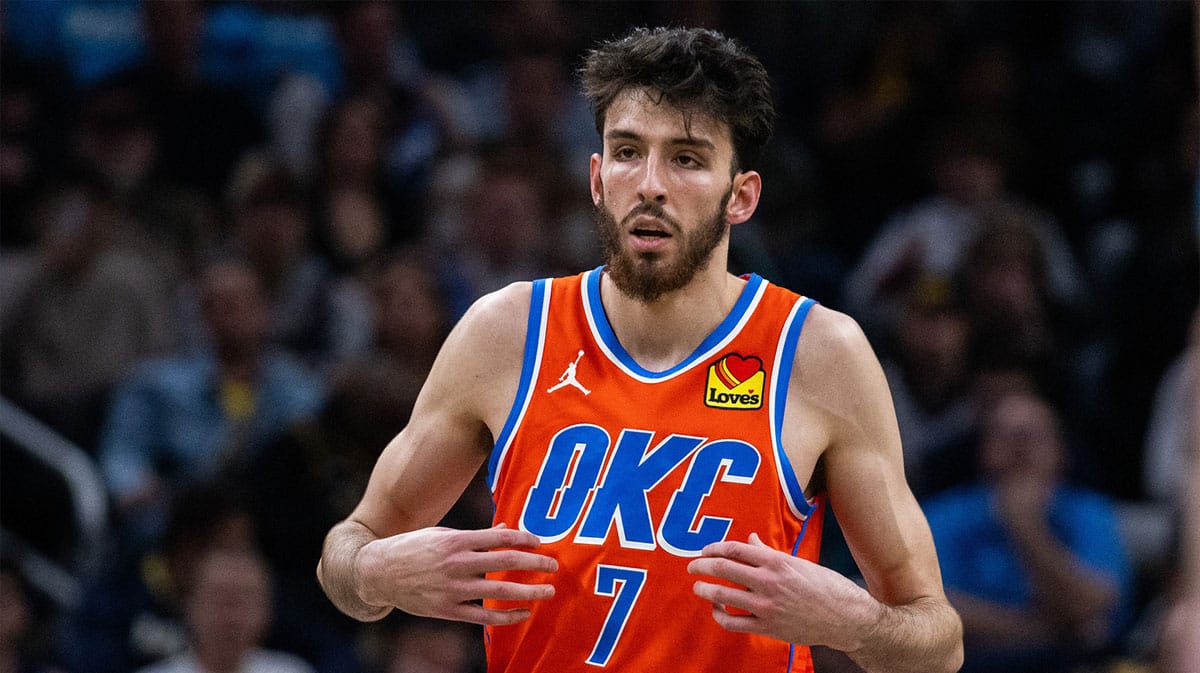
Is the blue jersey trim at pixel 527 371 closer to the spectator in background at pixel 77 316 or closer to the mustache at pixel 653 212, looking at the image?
the mustache at pixel 653 212

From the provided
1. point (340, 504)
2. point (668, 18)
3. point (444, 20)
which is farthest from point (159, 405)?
point (668, 18)

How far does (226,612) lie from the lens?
605 centimetres

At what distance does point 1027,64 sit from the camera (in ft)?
27.2

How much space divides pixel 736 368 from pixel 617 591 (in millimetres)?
623

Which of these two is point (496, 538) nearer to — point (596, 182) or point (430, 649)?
point (596, 182)

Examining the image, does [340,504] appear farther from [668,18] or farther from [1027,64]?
[1027,64]

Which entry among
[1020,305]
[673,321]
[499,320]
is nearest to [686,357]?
[673,321]

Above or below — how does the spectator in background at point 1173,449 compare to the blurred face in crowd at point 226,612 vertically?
above

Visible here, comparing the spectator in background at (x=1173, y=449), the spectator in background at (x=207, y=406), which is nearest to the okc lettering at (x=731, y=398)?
the spectator in background at (x=207, y=406)

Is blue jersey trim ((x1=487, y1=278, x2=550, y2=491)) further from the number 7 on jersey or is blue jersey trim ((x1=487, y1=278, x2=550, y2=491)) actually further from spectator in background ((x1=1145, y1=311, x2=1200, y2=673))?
spectator in background ((x1=1145, y1=311, x2=1200, y2=673))

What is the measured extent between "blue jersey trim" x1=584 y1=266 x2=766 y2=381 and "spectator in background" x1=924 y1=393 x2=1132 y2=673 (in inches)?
126

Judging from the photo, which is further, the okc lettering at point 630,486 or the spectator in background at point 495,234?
the spectator in background at point 495,234

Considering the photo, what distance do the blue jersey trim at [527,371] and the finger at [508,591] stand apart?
49cm

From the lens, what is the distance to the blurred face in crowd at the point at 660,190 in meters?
3.46
